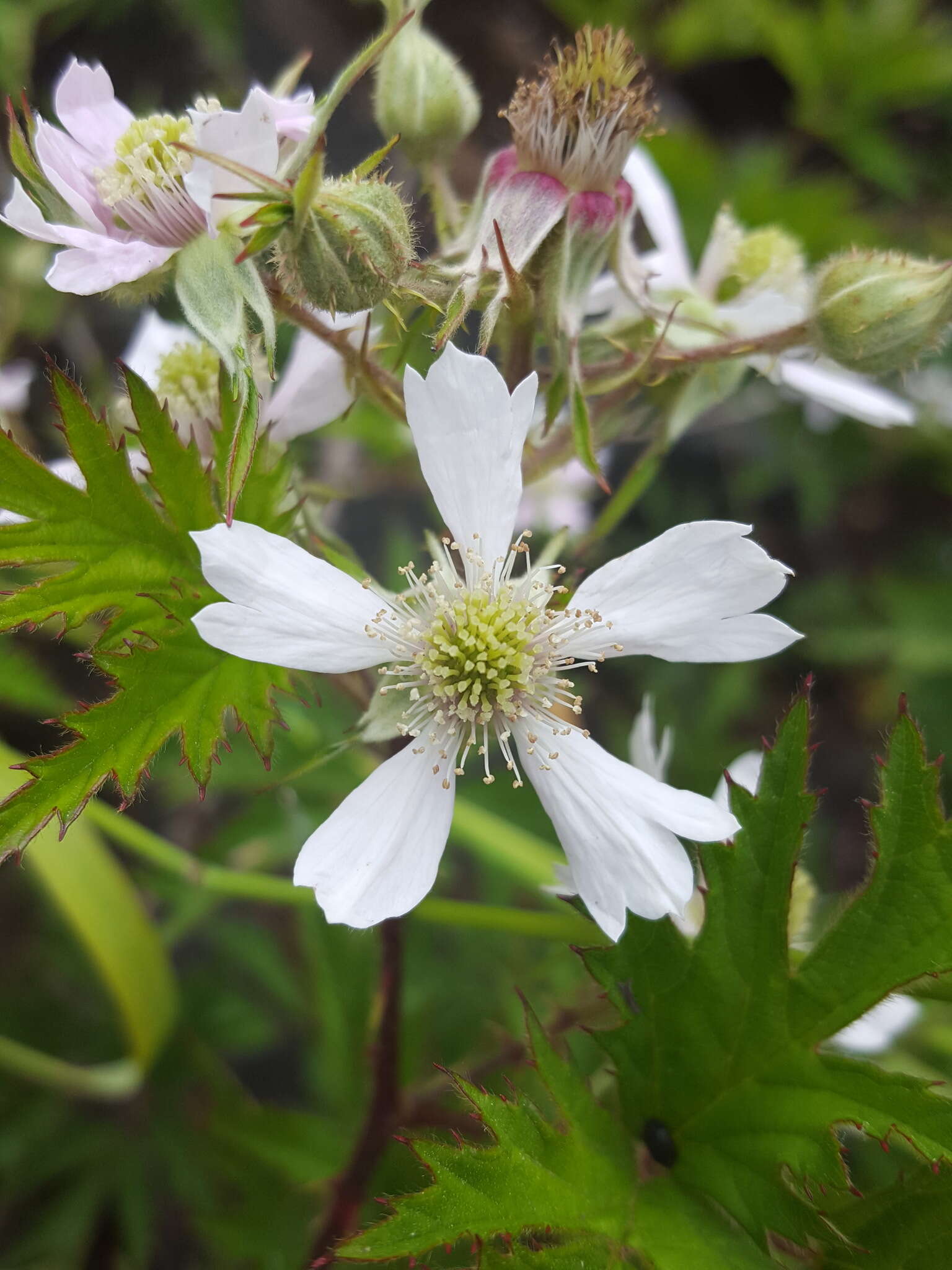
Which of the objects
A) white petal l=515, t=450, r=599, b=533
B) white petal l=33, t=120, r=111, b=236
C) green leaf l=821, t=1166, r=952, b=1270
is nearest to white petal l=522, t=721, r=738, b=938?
green leaf l=821, t=1166, r=952, b=1270

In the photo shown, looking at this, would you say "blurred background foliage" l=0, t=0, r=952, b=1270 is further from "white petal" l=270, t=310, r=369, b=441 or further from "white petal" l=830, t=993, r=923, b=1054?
"white petal" l=270, t=310, r=369, b=441

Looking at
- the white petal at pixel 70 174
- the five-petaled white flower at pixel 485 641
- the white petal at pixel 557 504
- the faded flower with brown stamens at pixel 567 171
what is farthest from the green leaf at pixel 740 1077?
the white petal at pixel 557 504

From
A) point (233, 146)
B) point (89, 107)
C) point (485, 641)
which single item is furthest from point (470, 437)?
point (89, 107)

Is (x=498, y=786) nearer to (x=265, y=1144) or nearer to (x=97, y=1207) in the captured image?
(x=265, y=1144)

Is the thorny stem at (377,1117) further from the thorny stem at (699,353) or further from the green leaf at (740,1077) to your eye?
the thorny stem at (699,353)

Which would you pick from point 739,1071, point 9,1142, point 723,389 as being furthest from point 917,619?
point 9,1142
